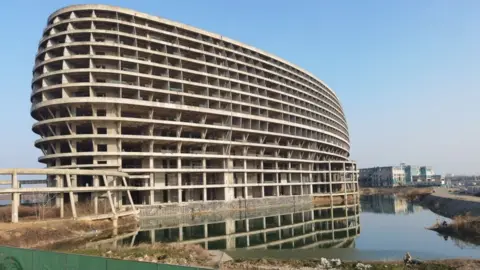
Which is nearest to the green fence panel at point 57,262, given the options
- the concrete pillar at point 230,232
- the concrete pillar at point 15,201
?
the concrete pillar at point 230,232

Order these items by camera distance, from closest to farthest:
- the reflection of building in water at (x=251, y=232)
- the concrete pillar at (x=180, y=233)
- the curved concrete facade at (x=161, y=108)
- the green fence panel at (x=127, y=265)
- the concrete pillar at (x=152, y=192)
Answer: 1. the green fence panel at (x=127, y=265)
2. the reflection of building in water at (x=251, y=232)
3. the concrete pillar at (x=180, y=233)
4. the curved concrete facade at (x=161, y=108)
5. the concrete pillar at (x=152, y=192)

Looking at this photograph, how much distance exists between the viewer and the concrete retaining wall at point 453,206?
5478 centimetres

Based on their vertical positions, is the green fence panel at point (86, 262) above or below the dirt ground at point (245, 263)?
above

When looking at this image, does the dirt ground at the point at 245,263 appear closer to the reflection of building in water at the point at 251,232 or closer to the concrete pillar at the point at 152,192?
the reflection of building in water at the point at 251,232

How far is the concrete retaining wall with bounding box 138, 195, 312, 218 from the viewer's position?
62713 millimetres

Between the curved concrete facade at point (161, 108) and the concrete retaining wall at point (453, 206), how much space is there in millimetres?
30999

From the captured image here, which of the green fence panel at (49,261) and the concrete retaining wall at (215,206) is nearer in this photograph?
the green fence panel at (49,261)

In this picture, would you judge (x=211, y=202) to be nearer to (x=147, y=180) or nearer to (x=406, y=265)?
(x=147, y=180)

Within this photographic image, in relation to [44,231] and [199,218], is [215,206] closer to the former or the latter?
[199,218]

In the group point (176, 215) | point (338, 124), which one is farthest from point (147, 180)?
point (338, 124)

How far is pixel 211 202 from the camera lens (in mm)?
72000

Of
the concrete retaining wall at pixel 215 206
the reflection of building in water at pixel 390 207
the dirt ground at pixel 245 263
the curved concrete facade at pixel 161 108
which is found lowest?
the reflection of building in water at pixel 390 207

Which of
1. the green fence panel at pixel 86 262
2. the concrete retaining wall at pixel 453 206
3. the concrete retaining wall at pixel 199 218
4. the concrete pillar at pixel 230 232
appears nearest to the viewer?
the green fence panel at pixel 86 262

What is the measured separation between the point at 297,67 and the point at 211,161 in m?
47.3
